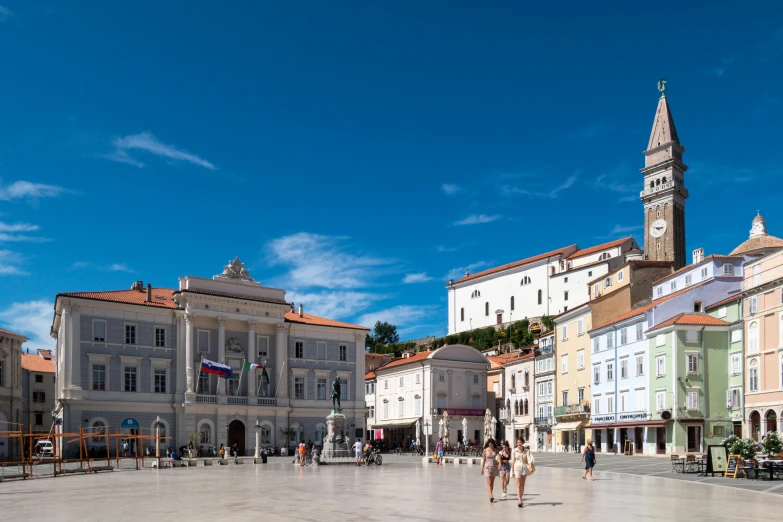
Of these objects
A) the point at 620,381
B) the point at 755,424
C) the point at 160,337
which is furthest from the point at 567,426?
the point at 160,337

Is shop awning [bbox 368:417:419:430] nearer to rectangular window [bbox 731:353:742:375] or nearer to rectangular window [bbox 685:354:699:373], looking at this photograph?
rectangular window [bbox 685:354:699:373]

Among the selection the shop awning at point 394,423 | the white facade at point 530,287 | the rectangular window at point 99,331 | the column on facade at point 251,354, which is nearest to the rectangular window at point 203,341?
the column on facade at point 251,354

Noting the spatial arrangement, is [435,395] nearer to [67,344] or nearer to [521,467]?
[67,344]

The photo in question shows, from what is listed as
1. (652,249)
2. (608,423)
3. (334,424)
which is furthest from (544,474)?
(652,249)

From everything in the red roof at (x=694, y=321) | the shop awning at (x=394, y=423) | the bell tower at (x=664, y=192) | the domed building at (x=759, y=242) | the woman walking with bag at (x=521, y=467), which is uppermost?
the bell tower at (x=664, y=192)

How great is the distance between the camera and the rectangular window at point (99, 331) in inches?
2473

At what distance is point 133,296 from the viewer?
66.9m

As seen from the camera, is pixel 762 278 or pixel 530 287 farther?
pixel 530 287

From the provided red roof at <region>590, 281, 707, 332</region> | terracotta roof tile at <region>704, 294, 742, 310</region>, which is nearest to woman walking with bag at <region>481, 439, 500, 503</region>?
terracotta roof tile at <region>704, 294, 742, 310</region>

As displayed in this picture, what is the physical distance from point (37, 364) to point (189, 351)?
3855 centimetres

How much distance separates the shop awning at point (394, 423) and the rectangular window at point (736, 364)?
39.3 metres

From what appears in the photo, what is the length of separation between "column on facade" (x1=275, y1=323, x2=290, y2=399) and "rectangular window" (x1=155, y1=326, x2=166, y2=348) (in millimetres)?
9931

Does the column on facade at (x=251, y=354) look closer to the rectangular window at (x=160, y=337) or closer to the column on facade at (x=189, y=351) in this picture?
the column on facade at (x=189, y=351)

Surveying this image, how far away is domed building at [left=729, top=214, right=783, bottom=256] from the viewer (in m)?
70.1
